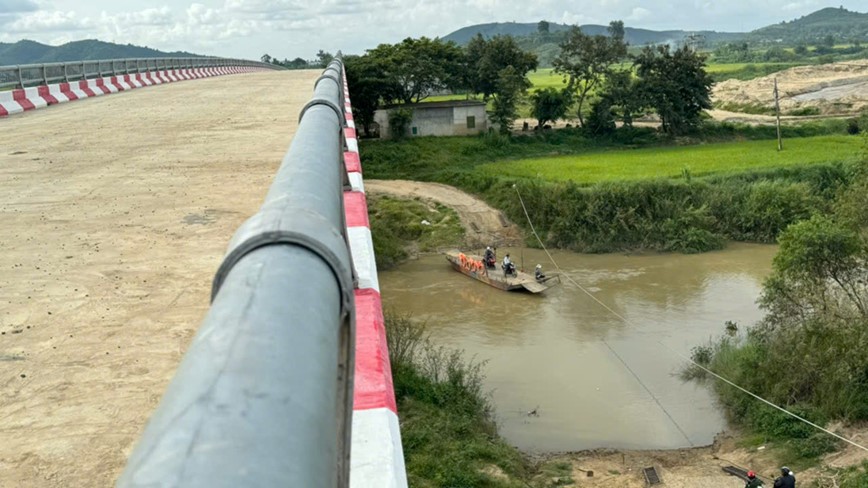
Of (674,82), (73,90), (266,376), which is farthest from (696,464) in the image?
(674,82)

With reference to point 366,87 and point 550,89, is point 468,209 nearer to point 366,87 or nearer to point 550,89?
point 366,87

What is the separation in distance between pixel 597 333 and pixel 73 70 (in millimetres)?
16212

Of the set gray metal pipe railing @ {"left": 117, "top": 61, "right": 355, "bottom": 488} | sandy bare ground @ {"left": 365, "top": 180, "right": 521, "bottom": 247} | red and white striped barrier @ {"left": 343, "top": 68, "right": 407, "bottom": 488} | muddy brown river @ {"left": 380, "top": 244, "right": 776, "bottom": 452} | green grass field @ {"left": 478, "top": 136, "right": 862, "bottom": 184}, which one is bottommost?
muddy brown river @ {"left": 380, "top": 244, "right": 776, "bottom": 452}

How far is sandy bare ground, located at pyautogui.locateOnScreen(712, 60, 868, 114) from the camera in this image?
5688 centimetres

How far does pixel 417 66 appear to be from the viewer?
144 ft

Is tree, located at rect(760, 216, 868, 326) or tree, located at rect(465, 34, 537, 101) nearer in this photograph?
tree, located at rect(760, 216, 868, 326)

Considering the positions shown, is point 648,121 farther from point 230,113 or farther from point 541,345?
point 230,113

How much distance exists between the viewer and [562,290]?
26516 millimetres

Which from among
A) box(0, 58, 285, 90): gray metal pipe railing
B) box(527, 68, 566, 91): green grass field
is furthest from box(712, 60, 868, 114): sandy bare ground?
box(0, 58, 285, 90): gray metal pipe railing

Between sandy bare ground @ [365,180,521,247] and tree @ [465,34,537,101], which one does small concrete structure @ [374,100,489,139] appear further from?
sandy bare ground @ [365,180,521,247]

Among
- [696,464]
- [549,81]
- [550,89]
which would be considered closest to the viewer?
[696,464]

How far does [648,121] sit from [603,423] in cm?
3694

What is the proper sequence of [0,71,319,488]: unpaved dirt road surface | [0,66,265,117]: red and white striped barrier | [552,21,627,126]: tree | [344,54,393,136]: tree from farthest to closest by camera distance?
1. [552,21,627,126]: tree
2. [344,54,393,136]: tree
3. [0,66,265,117]: red and white striped barrier
4. [0,71,319,488]: unpaved dirt road surface

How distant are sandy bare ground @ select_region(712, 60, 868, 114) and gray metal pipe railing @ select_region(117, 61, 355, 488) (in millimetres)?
60324
